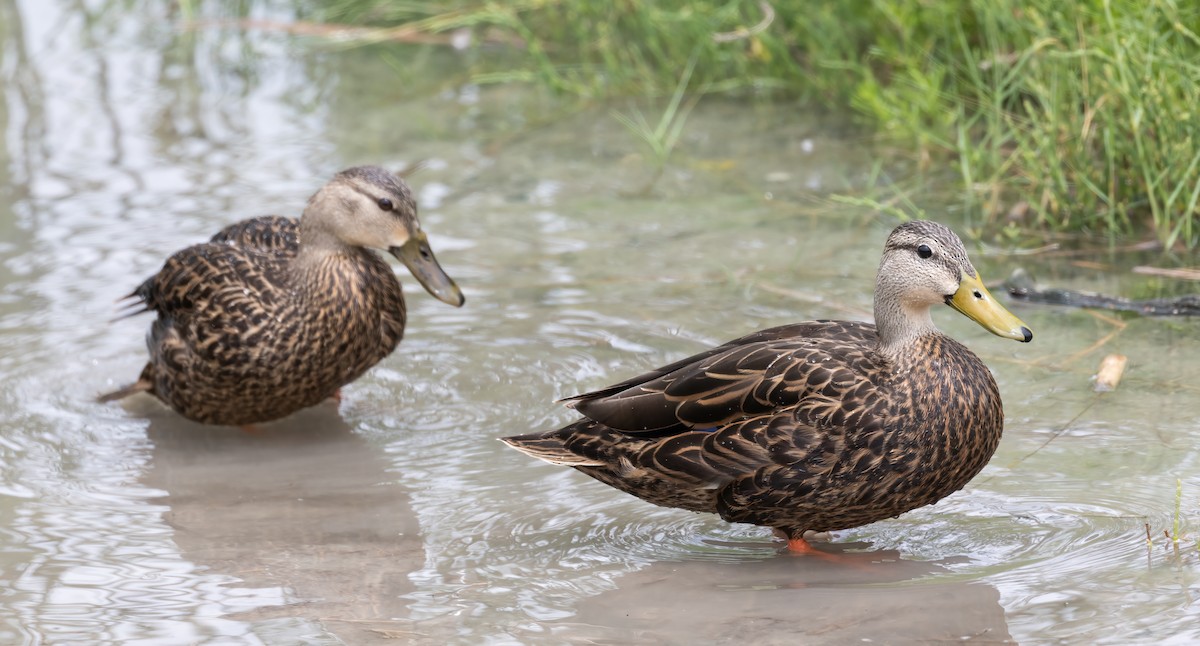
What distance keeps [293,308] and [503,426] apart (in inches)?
32.0

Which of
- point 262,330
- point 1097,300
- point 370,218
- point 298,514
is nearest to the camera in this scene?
point 298,514

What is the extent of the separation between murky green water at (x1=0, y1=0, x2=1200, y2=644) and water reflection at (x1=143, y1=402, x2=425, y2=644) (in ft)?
0.05

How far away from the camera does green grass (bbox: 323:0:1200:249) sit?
6.25m

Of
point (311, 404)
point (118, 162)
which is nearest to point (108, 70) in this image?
point (118, 162)

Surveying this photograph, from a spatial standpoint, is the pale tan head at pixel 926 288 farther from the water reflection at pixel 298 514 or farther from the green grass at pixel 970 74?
the green grass at pixel 970 74

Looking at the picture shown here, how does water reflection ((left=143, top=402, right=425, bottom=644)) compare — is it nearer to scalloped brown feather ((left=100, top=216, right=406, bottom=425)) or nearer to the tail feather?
scalloped brown feather ((left=100, top=216, right=406, bottom=425))

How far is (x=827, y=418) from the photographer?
167 inches

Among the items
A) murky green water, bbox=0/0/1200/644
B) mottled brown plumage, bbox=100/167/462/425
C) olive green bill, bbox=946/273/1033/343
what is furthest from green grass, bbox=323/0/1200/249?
mottled brown plumage, bbox=100/167/462/425

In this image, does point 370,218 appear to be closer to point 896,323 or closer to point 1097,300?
point 896,323

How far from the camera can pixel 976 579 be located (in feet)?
13.5

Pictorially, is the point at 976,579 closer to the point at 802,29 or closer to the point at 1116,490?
the point at 1116,490

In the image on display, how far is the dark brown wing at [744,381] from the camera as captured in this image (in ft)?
14.2

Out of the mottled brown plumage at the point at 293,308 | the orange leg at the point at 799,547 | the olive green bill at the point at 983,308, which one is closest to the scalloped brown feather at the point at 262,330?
the mottled brown plumage at the point at 293,308

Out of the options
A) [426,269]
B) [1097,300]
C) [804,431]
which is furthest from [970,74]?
[804,431]
